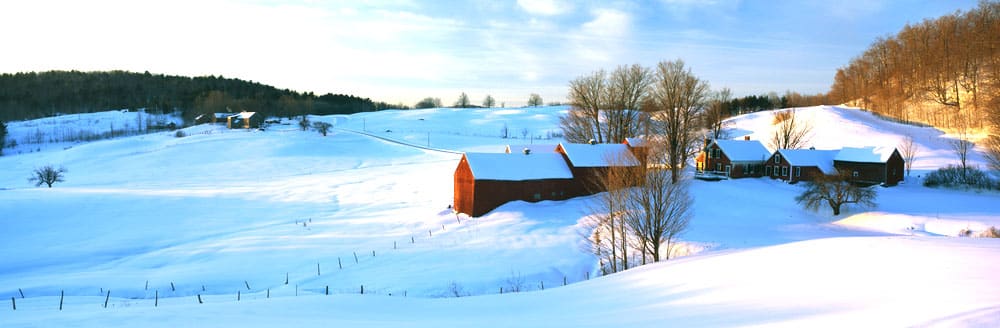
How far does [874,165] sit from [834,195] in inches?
453

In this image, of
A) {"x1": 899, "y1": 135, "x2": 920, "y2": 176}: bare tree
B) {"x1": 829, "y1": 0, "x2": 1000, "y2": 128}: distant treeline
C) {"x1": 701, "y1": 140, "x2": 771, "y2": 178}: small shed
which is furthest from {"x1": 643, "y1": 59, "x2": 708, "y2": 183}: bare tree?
{"x1": 829, "y1": 0, "x2": 1000, "y2": 128}: distant treeline

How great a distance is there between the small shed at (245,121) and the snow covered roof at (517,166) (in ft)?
247

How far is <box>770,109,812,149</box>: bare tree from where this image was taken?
178 feet

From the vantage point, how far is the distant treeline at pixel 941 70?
197ft

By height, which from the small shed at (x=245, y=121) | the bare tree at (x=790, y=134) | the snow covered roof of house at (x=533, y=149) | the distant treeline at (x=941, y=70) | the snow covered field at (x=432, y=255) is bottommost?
the snow covered field at (x=432, y=255)

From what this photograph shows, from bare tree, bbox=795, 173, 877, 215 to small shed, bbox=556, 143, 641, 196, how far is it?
1114 centimetres

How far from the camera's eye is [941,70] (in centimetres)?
6638

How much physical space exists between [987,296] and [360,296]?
502 inches

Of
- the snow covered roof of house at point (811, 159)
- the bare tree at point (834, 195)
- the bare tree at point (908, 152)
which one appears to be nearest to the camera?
the bare tree at point (834, 195)

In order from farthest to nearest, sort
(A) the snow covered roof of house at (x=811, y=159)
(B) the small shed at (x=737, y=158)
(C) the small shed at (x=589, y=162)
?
1. (B) the small shed at (x=737, y=158)
2. (A) the snow covered roof of house at (x=811, y=159)
3. (C) the small shed at (x=589, y=162)

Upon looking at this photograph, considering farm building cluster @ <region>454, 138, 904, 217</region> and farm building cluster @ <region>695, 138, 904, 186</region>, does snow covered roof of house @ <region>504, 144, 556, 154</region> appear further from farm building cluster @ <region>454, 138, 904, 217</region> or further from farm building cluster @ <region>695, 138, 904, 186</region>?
farm building cluster @ <region>695, 138, 904, 186</region>

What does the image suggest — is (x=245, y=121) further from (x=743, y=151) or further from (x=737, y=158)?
(x=743, y=151)

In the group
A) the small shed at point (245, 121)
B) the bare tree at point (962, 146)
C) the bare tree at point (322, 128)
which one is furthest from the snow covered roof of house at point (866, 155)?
the small shed at point (245, 121)

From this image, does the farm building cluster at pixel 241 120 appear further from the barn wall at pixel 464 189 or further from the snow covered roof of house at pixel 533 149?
the barn wall at pixel 464 189
